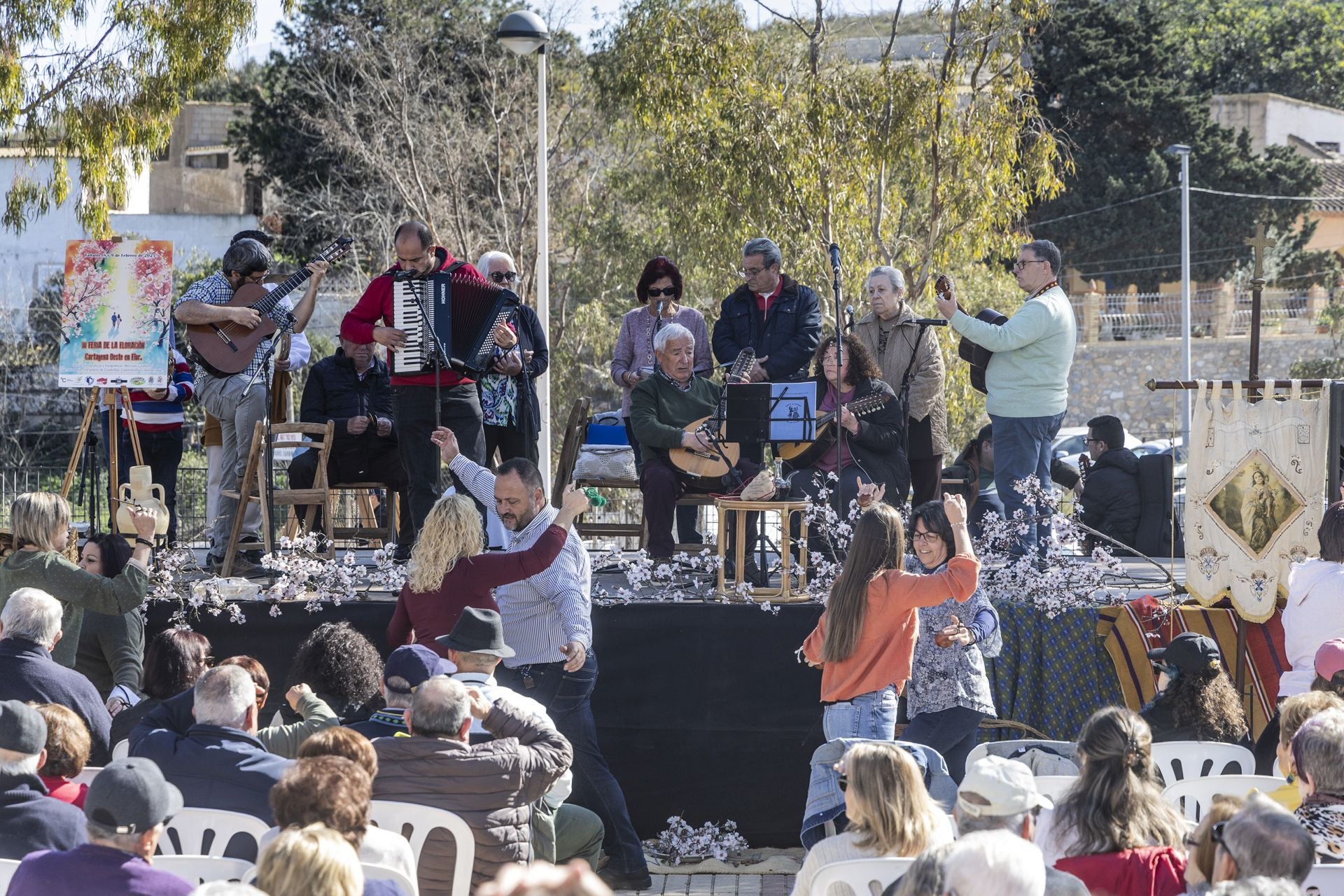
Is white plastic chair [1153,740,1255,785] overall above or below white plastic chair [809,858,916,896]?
below

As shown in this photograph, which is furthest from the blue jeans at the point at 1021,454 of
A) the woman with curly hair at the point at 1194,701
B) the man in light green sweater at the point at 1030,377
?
the woman with curly hair at the point at 1194,701

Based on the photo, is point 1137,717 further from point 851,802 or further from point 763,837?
point 763,837

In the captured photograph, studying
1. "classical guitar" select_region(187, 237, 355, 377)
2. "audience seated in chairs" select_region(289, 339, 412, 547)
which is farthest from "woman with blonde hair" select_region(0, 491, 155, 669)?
"audience seated in chairs" select_region(289, 339, 412, 547)

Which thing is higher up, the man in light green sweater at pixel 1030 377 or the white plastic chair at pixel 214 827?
the man in light green sweater at pixel 1030 377

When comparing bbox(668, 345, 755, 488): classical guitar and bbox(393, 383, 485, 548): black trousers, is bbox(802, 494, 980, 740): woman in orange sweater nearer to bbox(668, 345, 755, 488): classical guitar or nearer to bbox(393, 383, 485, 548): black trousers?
bbox(668, 345, 755, 488): classical guitar

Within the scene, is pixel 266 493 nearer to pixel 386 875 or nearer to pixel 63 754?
pixel 63 754

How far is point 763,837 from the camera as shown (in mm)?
7590

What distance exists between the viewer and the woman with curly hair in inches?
228

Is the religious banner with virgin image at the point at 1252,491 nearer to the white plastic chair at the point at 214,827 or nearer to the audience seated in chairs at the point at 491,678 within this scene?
the audience seated in chairs at the point at 491,678

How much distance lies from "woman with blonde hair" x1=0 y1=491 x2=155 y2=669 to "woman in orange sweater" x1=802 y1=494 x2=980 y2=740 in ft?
9.42

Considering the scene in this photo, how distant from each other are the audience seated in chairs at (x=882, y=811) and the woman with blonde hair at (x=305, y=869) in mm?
1338

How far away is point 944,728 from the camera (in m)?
5.90

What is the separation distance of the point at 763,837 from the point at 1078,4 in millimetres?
36451

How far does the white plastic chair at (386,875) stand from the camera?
3.58 meters
